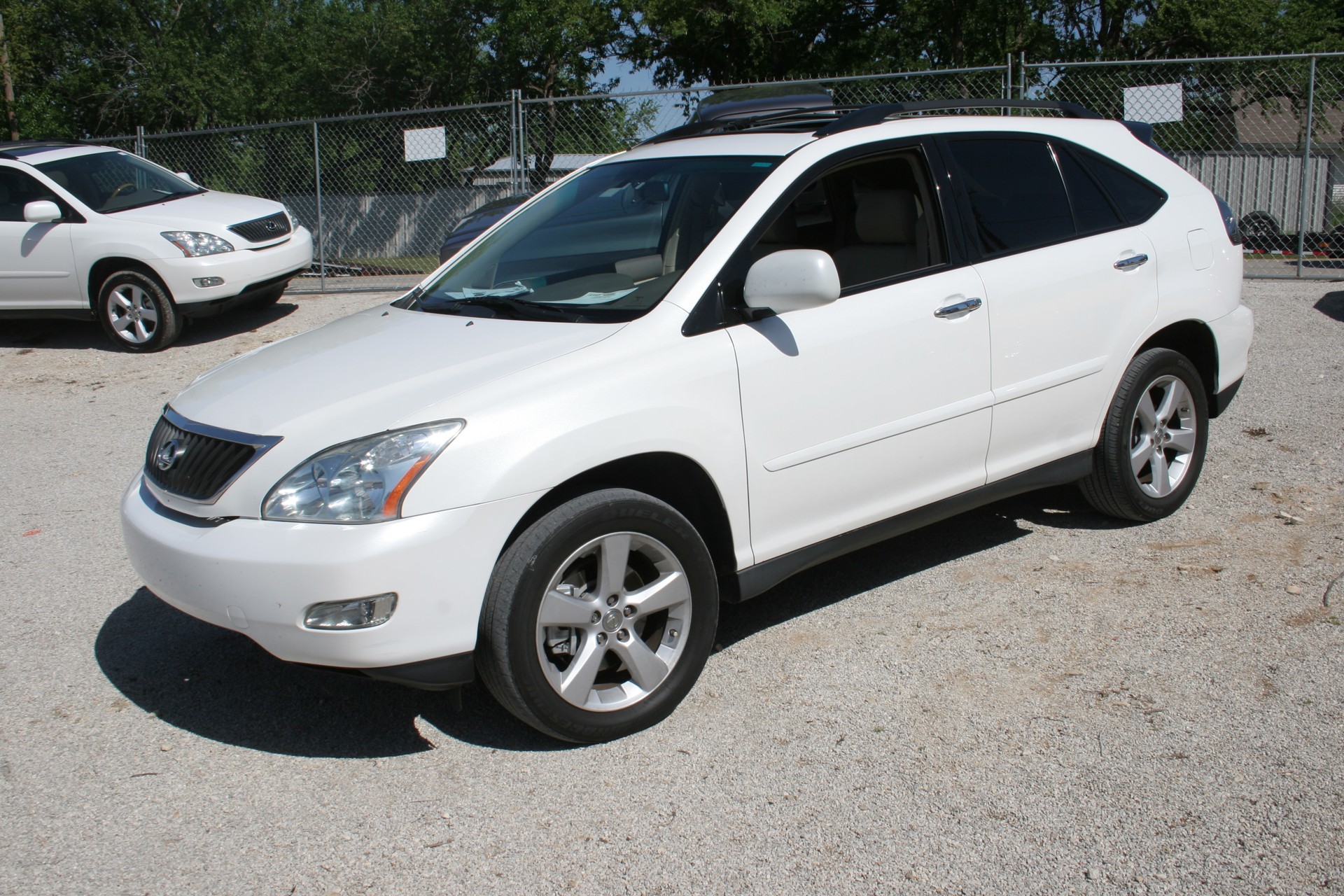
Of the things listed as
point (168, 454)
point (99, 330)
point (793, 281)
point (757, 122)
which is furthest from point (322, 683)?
point (99, 330)

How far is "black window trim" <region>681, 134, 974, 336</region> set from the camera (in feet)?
11.9

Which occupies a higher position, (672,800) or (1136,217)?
(1136,217)

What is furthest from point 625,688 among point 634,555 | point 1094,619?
point 1094,619

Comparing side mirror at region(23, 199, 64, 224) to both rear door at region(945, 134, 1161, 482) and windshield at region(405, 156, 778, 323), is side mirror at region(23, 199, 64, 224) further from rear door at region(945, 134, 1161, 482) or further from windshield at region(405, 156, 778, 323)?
rear door at region(945, 134, 1161, 482)

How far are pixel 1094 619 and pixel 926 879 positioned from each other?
1.74m

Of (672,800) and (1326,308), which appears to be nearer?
(672,800)

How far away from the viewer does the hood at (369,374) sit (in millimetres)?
3254

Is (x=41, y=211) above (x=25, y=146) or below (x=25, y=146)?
below

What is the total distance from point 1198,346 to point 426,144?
9212 mm

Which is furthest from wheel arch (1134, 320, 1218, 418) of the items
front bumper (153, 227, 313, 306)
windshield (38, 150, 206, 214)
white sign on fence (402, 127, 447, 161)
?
windshield (38, 150, 206, 214)

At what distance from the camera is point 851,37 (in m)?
28.6

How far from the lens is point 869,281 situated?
4047 millimetres

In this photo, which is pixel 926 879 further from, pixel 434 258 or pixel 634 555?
pixel 434 258

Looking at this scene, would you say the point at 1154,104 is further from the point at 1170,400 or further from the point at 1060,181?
the point at 1060,181
